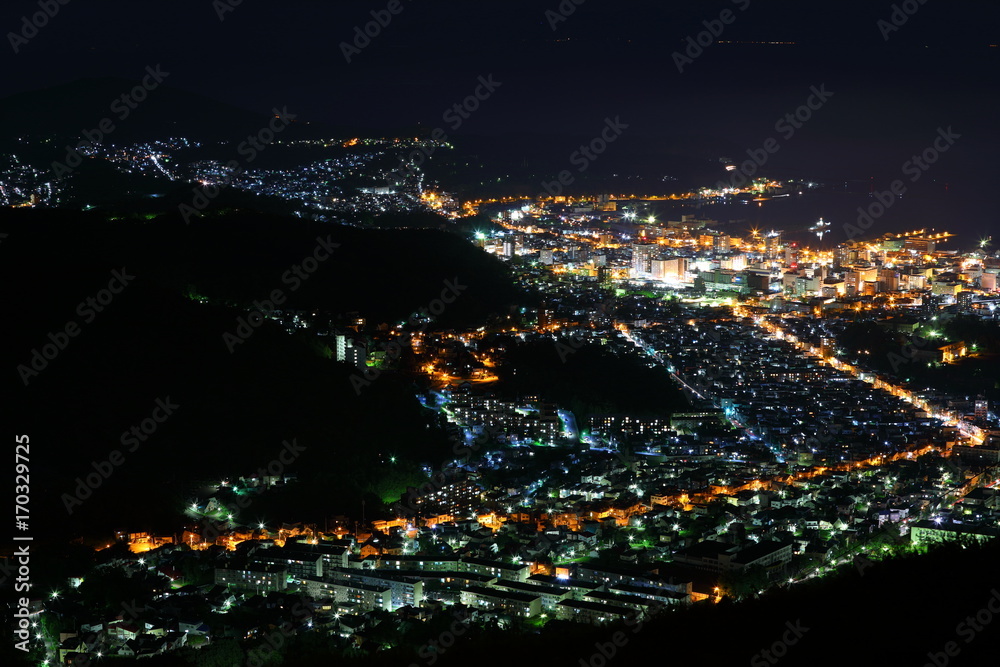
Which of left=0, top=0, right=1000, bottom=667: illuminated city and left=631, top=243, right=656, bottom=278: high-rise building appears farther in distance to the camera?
left=631, top=243, right=656, bottom=278: high-rise building

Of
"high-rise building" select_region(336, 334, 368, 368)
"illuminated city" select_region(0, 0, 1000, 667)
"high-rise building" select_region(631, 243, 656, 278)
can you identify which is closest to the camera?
"illuminated city" select_region(0, 0, 1000, 667)

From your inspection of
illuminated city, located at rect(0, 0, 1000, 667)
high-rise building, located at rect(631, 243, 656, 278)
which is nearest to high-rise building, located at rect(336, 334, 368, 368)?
illuminated city, located at rect(0, 0, 1000, 667)

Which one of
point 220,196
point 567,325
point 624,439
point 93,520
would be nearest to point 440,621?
point 93,520

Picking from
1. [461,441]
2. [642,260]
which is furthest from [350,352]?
[642,260]

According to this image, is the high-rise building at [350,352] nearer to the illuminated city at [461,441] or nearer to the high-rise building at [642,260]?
the illuminated city at [461,441]

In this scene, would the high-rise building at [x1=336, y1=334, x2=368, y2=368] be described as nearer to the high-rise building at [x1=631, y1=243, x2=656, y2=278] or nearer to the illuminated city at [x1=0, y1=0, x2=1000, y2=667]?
the illuminated city at [x1=0, y1=0, x2=1000, y2=667]

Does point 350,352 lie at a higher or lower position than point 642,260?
lower

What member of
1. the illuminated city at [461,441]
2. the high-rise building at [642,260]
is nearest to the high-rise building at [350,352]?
the illuminated city at [461,441]

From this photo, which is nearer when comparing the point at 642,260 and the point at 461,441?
the point at 461,441

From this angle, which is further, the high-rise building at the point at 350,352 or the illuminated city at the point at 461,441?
the high-rise building at the point at 350,352

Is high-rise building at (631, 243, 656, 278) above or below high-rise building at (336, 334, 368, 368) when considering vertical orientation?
above

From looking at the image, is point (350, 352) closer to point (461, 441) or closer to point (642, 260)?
point (461, 441)

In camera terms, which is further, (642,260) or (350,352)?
(642,260)
